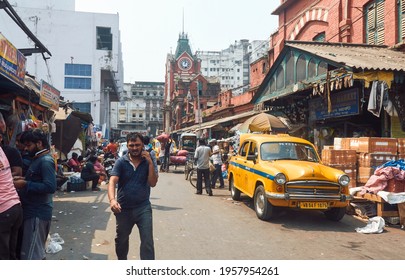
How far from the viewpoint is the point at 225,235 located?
6.09m

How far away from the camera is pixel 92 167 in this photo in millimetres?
11727

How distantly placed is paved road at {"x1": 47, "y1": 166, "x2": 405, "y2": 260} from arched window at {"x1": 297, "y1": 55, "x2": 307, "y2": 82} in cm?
546

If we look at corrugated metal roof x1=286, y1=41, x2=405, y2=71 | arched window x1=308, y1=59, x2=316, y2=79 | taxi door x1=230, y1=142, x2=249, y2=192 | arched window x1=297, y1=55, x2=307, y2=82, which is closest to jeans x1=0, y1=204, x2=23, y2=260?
taxi door x1=230, y1=142, x2=249, y2=192

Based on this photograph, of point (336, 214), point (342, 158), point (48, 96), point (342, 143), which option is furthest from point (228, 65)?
point (336, 214)

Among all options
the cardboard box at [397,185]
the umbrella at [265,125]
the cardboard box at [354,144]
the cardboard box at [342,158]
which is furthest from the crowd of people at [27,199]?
the umbrella at [265,125]

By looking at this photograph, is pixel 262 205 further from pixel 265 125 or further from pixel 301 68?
pixel 301 68

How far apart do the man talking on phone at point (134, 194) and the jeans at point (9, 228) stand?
934mm

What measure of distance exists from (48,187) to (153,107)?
297ft

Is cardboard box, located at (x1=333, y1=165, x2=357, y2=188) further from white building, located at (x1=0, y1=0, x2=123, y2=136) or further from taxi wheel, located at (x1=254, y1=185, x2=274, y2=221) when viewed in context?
white building, located at (x1=0, y1=0, x2=123, y2=136)

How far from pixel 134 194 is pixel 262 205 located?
419 centimetres

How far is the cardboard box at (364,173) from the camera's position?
8289mm

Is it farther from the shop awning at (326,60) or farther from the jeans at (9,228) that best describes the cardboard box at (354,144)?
the jeans at (9,228)
